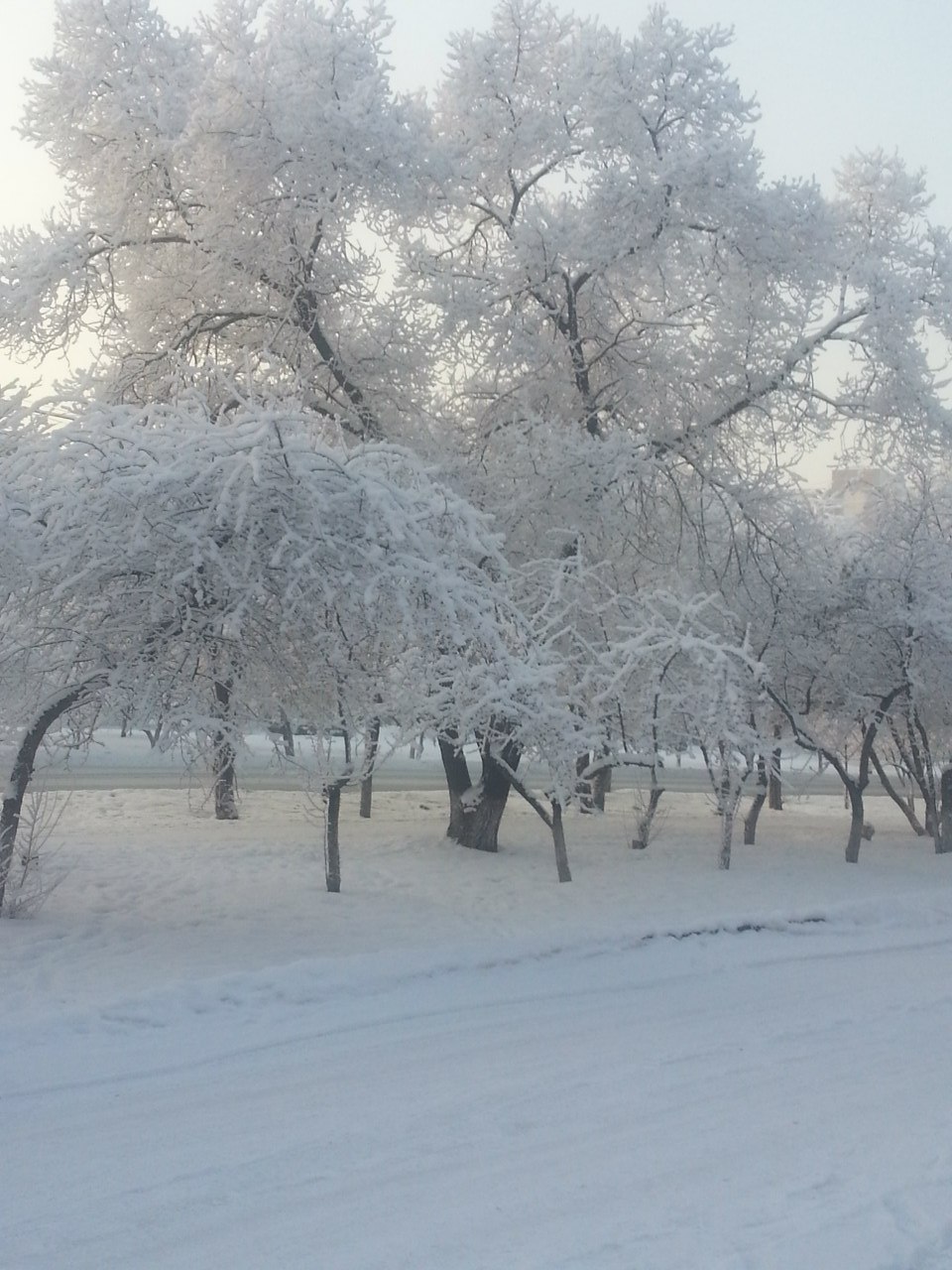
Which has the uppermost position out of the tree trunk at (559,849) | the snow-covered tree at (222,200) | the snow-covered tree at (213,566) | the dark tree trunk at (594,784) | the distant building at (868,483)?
the snow-covered tree at (222,200)

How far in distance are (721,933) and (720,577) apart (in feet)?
20.9

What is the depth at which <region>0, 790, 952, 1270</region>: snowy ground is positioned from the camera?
446 cm

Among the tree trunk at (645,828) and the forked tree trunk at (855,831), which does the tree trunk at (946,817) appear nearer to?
the forked tree trunk at (855,831)

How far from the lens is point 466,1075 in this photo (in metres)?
6.54

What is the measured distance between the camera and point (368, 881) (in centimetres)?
1270

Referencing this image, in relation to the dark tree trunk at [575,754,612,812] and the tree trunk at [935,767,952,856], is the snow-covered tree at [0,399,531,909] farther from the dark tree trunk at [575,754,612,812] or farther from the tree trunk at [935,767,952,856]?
the tree trunk at [935,767,952,856]

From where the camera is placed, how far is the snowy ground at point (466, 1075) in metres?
4.46

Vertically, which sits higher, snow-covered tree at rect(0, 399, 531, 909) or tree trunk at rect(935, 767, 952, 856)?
snow-covered tree at rect(0, 399, 531, 909)

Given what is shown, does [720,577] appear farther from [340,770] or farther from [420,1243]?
[420,1243]

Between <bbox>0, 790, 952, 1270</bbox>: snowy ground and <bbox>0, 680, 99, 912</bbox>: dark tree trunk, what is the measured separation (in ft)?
2.09

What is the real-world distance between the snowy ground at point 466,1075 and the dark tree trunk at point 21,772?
64 cm

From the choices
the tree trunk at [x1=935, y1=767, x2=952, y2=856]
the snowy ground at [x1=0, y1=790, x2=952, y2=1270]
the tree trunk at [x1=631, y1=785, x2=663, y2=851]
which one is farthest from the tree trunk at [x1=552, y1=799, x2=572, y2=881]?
the tree trunk at [x1=935, y1=767, x2=952, y2=856]

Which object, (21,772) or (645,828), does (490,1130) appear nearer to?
(21,772)

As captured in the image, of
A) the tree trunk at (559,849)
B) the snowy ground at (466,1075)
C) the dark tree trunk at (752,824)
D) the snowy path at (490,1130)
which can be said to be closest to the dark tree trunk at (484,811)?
the tree trunk at (559,849)
